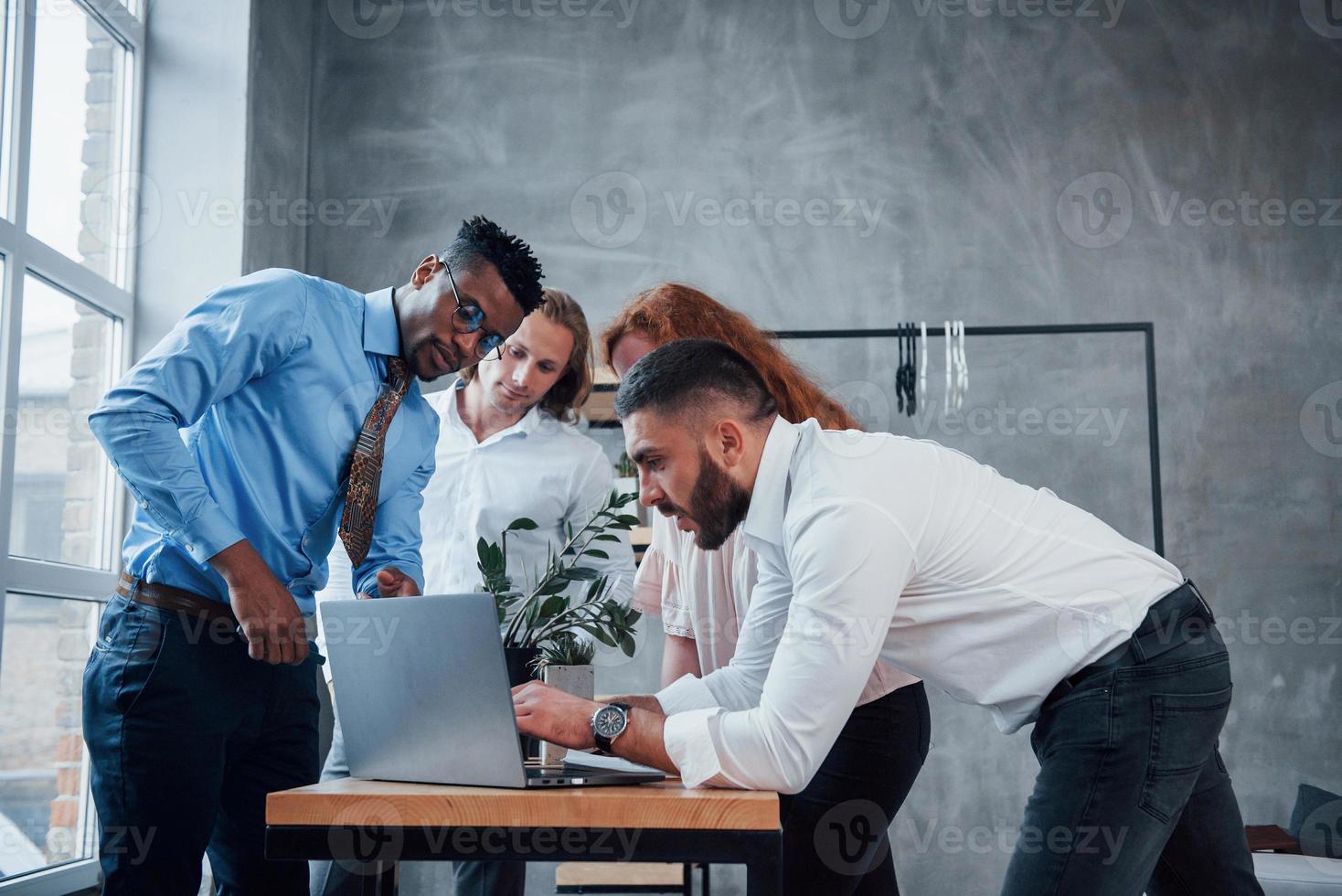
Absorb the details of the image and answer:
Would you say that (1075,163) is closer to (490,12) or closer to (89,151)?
(490,12)

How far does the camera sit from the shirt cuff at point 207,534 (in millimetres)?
1521

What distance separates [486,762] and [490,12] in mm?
3627

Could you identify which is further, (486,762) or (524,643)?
(524,643)

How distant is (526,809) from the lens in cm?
118

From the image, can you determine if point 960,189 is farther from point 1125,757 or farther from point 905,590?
point 1125,757

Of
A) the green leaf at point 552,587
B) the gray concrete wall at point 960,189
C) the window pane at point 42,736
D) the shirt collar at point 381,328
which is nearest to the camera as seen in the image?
the green leaf at point 552,587

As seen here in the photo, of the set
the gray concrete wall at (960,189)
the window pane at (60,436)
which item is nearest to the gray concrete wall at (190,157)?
the window pane at (60,436)

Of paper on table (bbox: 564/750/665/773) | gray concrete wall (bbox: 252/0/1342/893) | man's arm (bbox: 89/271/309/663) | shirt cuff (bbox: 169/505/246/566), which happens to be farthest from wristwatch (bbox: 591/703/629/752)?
gray concrete wall (bbox: 252/0/1342/893)

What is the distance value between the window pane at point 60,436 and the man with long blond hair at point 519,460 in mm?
691

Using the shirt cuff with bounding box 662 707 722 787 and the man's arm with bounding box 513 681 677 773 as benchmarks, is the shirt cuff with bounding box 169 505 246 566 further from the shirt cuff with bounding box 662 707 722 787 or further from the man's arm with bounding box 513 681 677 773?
the shirt cuff with bounding box 662 707 722 787

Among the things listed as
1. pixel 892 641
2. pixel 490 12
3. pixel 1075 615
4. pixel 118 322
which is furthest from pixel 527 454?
pixel 490 12

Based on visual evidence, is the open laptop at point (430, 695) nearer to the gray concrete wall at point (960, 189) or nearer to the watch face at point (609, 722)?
the watch face at point (609, 722)

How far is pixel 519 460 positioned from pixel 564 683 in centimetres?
142

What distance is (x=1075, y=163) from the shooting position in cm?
420
